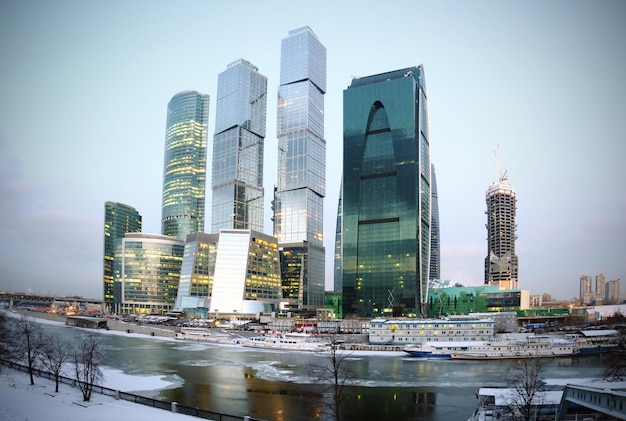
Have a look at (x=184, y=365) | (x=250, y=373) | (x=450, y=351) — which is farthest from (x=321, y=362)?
(x=450, y=351)

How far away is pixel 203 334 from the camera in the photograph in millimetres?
181000

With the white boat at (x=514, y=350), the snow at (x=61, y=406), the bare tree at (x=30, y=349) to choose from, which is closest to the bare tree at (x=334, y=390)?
the snow at (x=61, y=406)

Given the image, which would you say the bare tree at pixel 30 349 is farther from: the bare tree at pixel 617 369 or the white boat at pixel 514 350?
the white boat at pixel 514 350

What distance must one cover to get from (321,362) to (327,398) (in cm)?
4480

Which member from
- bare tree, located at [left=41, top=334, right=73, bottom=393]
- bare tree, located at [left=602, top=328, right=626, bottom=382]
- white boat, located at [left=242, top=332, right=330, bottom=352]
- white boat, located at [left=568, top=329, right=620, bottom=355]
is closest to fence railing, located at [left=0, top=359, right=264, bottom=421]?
bare tree, located at [left=41, top=334, right=73, bottom=393]

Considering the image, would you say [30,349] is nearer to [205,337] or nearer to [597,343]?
[205,337]

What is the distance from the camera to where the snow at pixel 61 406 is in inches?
1721

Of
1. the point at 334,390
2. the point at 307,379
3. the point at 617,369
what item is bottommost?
the point at 307,379

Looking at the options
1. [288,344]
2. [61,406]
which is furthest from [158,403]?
[288,344]

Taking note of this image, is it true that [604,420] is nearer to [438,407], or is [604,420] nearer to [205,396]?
[438,407]

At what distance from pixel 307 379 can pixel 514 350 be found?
2893 inches

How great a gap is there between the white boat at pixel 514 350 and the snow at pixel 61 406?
97.6 metres

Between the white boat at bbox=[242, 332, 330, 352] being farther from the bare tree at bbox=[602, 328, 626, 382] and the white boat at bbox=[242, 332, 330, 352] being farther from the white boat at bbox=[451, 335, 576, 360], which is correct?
the bare tree at bbox=[602, 328, 626, 382]

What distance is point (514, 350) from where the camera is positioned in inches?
5202
